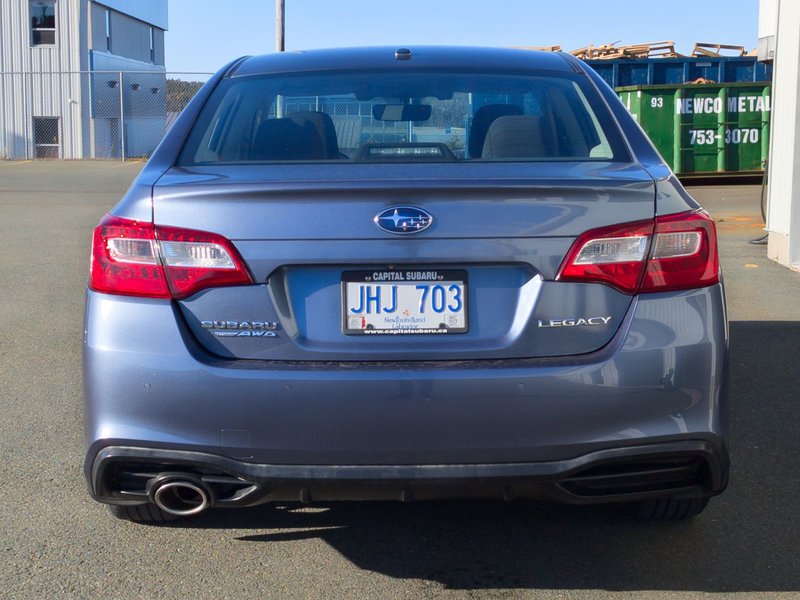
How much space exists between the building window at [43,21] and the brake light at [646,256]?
118ft

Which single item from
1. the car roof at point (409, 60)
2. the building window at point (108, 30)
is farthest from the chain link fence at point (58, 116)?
the car roof at point (409, 60)

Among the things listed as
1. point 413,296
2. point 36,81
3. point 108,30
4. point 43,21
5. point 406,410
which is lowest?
point 406,410

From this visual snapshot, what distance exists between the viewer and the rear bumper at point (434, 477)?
2979 mm

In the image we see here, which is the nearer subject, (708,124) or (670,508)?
(670,508)

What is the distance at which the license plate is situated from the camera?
2.98 metres

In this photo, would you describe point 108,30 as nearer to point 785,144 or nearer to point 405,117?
point 785,144

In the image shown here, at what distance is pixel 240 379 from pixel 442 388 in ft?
1.80

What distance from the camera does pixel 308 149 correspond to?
364 centimetres

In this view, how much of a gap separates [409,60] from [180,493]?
1.83 meters

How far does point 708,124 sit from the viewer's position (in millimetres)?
19734

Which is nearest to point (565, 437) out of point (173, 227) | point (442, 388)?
point (442, 388)

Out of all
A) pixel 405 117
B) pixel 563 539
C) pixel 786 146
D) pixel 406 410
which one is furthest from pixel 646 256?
pixel 786 146

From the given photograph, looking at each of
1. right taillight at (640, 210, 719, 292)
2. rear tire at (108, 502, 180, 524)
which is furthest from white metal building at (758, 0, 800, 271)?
rear tire at (108, 502, 180, 524)

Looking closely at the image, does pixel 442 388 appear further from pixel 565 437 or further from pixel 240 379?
pixel 240 379
